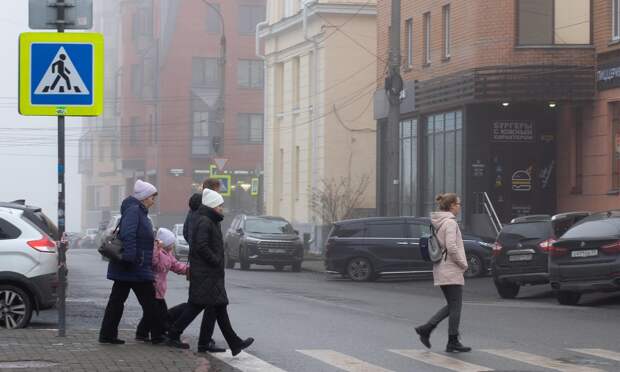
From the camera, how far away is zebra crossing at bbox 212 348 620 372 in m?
13.1

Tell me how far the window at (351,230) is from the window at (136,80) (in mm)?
56388

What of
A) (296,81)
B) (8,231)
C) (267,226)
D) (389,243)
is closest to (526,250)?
(389,243)

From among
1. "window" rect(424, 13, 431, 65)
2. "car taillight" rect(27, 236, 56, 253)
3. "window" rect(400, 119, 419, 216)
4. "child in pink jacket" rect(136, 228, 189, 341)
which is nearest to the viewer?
"child in pink jacket" rect(136, 228, 189, 341)

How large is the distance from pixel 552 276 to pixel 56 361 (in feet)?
41.0

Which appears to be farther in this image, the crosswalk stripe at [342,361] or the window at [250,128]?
the window at [250,128]

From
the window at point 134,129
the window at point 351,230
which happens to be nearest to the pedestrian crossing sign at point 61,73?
the window at point 351,230

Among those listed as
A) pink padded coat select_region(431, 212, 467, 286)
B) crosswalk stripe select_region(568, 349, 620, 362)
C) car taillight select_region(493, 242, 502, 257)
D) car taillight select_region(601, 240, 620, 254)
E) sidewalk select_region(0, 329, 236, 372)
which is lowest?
crosswalk stripe select_region(568, 349, 620, 362)

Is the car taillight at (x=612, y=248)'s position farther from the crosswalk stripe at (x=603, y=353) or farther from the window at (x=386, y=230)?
the window at (x=386, y=230)

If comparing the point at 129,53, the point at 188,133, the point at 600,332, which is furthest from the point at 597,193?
the point at 129,53

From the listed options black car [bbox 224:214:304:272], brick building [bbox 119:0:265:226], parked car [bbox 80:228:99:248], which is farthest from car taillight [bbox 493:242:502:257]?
parked car [bbox 80:228:99:248]

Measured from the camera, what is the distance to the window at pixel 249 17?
83.4 metres

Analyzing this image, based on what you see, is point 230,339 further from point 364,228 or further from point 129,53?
point 129,53

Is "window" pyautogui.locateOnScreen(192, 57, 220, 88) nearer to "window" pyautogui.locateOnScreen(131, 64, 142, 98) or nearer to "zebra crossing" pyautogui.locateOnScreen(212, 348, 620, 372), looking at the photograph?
"window" pyautogui.locateOnScreen(131, 64, 142, 98)

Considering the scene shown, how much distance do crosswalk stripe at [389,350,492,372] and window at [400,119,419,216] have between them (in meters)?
28.7
